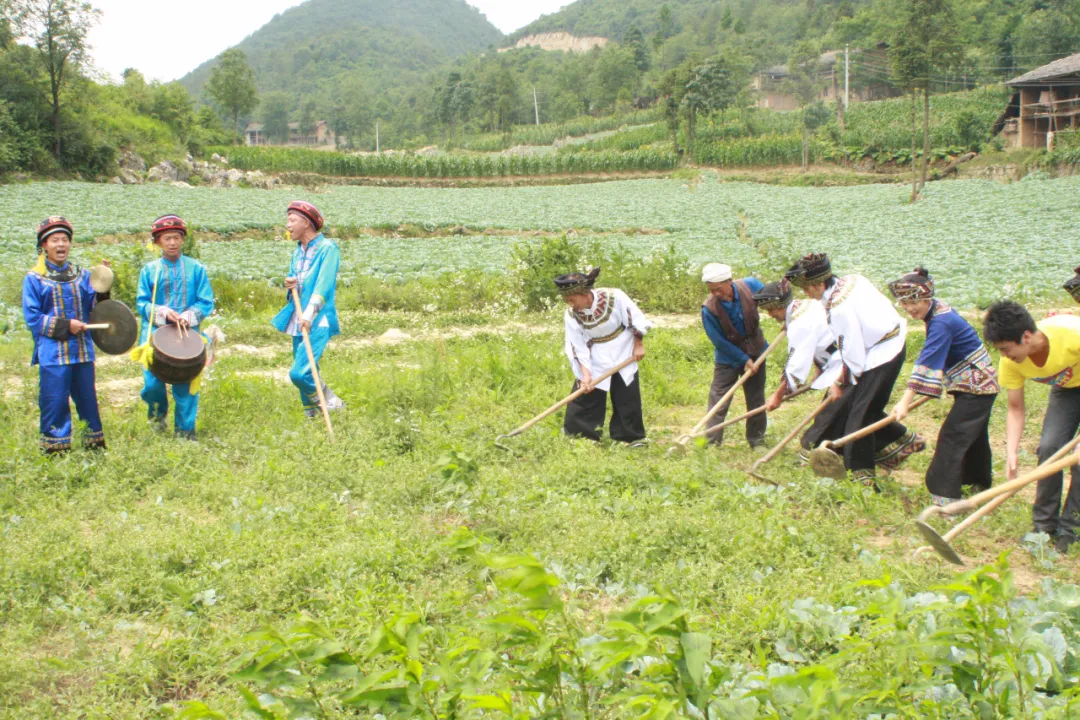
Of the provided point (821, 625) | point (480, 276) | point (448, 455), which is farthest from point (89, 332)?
point (480, 276)

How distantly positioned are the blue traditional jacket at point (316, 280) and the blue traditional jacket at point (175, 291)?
25.1 inches

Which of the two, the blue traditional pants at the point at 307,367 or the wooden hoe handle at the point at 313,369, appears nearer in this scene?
the wooden hoe handle at the point at 313,369

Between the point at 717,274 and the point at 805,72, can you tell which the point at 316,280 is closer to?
the point at 717,274

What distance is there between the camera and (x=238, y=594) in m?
3.85

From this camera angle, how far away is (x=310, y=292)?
683 cm

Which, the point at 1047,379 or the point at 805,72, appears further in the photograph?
the point at 805,72

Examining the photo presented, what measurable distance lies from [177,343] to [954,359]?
5.34m

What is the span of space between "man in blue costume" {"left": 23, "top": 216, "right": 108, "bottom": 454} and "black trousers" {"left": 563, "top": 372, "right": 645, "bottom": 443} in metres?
3.64

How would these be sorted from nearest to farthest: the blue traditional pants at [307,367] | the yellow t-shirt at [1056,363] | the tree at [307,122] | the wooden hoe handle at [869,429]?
the yellow t-shirt at [1056,363] < the wooden hoe handle at [869,429] < the blue traditional pants at [307,367] < the tree at [307,122]

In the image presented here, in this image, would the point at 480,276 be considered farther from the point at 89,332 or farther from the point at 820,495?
the point at 820,495

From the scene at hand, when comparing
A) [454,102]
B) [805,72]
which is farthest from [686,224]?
[454,102]

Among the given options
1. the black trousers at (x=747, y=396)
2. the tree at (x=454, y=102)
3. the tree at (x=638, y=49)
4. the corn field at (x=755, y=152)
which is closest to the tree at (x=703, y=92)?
the corn field at (x=755, y=152)

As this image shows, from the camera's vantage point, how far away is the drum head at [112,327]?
19.5ft

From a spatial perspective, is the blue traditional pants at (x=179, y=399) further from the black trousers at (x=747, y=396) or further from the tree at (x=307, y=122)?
the tree at (x=307, y=122)
